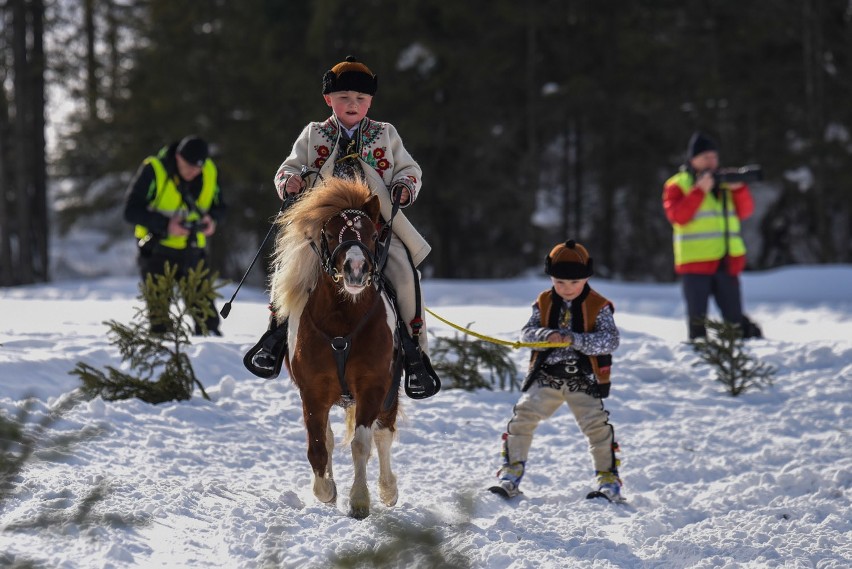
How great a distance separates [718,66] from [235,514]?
70.5ft

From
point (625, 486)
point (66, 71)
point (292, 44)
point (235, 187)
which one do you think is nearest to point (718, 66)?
point (292, 44)

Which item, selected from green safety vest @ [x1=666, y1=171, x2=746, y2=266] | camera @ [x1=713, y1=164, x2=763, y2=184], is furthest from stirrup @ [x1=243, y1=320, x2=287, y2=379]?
camera @ [x1=713, y1=164, x2=763, y2=184]

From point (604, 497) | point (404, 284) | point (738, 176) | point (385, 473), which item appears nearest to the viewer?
point (385, 473)

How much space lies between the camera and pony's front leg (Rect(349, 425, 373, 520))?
4914 mm

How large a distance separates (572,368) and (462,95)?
702 inches

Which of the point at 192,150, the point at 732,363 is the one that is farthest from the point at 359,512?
the point at 192,150

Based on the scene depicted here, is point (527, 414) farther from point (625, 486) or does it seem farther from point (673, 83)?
point (673, 83)

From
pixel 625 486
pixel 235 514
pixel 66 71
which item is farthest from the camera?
pixel 66 71

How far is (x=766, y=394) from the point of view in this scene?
862 cm

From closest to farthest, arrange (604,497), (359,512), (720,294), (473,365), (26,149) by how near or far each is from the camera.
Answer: (359,512)
(604,497)
(473,365)
(720,294)
(26,149)

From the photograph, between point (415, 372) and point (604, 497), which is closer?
point (415, 372)

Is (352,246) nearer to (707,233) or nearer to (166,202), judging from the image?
(166,202)

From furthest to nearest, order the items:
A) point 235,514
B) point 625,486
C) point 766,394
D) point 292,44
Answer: point 292,44 → point 766,394 → point 625,486 → point 235,514

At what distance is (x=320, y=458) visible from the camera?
5.09m
